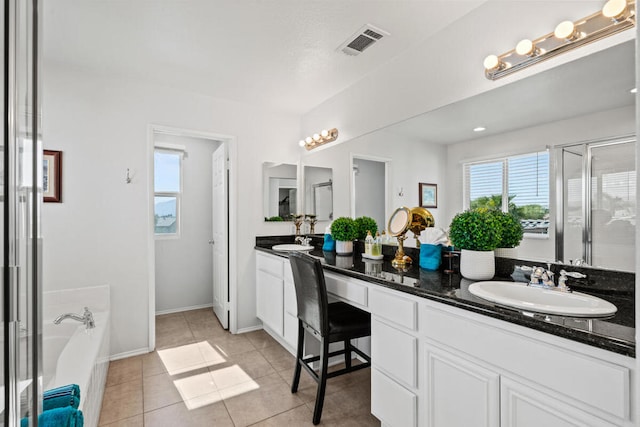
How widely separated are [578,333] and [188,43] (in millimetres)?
2565

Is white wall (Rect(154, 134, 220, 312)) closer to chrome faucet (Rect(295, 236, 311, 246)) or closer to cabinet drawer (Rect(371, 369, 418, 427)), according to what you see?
chrome faucet (Rect(295, 236, 311, 246))

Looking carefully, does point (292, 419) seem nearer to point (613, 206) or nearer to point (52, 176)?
point (613, 206)

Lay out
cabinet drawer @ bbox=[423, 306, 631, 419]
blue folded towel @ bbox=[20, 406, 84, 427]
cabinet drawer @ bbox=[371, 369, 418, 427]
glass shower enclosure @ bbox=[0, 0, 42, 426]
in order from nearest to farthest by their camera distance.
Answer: glass shower enclosure @ bbox=[0, 0, 42, 426] < cabinet drawer @ bbox=[423, 306, 631, 419] < blue folded towel @ bbox=[20, 406, 84, 427] < cabinet drawer @ bbox=[371, 369, 418, 427]

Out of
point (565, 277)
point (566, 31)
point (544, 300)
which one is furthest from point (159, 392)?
point (566, 31)

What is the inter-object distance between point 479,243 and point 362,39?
1.51 meters

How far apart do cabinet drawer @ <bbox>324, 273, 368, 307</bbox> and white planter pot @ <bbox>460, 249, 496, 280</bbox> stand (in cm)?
54

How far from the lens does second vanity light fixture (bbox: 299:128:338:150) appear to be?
3.02m

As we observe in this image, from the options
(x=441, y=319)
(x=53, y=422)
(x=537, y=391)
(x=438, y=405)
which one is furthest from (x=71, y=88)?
(x=537, y=391)

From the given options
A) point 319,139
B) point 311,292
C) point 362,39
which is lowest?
point 311,292

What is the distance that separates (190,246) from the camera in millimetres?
4039

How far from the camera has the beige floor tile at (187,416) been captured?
1817mm

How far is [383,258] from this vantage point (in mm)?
2342

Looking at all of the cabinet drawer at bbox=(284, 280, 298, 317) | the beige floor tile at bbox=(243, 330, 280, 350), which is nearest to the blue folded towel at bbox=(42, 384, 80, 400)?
the cabinet drawer at bbox=(284, 280, 298, 317)

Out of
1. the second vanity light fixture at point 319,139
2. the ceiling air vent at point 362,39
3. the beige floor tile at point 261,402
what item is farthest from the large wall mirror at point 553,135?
the beige floor tile at point 261,402
